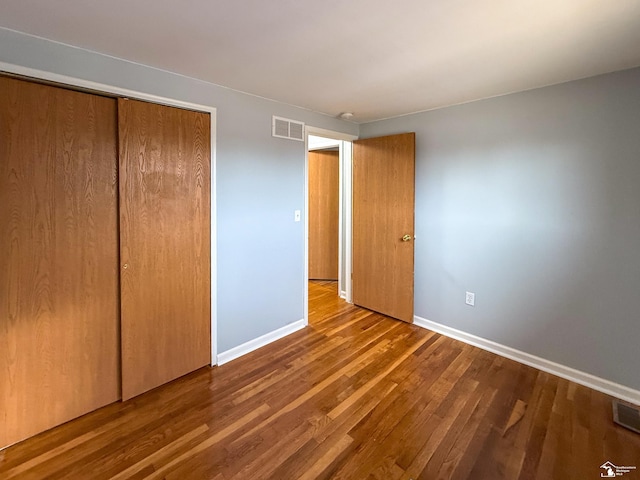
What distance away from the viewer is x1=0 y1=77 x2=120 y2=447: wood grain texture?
1.62m

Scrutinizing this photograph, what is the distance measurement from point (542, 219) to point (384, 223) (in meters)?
1.44

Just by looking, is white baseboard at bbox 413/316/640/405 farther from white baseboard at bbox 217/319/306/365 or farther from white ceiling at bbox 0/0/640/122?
white ceiling at bbox 0/0/640/122

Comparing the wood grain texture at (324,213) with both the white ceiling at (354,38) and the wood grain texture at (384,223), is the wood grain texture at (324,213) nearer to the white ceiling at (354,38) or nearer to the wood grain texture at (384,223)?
the wood grain texture at (384,223)

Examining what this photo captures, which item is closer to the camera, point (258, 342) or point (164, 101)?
point (164, 101)

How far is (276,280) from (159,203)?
4.09 ft

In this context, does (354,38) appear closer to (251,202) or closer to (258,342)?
(251,202)

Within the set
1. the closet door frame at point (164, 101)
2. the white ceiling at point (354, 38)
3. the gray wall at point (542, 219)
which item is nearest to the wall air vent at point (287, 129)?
the white ceiling at point (354, 38)

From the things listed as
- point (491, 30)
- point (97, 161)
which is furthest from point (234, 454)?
point (491, 30)

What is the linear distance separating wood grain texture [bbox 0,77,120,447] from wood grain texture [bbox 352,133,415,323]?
2.46 metres

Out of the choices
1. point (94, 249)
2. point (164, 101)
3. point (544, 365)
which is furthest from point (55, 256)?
point (544, 365)

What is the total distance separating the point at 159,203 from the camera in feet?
6.89

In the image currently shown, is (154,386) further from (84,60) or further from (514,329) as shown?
(514,329)

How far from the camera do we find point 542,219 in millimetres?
2398

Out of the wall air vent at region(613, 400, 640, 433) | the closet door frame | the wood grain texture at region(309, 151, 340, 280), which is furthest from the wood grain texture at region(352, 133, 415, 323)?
the closet door frame
